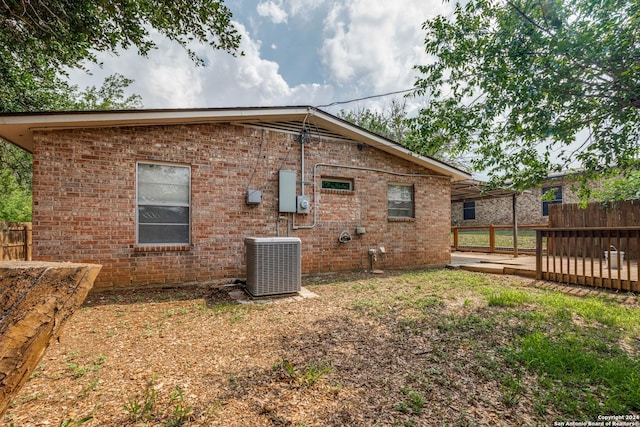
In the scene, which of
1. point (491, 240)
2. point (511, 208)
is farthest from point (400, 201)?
point (511, 208)

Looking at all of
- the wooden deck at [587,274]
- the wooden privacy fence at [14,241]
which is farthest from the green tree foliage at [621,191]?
the wooden privacy fence at [14,241]

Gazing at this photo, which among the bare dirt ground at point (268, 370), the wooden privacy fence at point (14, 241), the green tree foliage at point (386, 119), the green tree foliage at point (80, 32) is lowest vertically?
the bare dirt ground at point (268, 370)

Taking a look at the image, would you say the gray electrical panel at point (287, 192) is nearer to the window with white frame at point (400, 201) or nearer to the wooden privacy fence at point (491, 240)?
the window with white frame at point (400, 201)

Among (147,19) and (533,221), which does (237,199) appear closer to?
(147,19)

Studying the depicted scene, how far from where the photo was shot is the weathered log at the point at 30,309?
0.86m

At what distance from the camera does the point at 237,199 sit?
18.5ft

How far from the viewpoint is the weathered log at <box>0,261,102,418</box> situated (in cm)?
86

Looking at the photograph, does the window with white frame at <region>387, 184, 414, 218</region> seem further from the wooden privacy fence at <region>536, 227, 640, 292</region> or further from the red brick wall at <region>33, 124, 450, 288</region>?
the wooden privacy fence at <region>536, 227, 640, 292</region>

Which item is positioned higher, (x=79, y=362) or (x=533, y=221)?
(x=533, y=221)

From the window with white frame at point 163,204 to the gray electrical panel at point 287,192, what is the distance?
181 centimetres

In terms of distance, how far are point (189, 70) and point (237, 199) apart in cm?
347

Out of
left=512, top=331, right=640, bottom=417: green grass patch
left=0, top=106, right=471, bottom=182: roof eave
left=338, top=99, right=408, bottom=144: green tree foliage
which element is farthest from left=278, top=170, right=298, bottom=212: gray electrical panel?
left=338, top=99, right=408, bottom=144: green tree foliage

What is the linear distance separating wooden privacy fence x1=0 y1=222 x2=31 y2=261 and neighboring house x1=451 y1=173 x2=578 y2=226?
14.6 metres

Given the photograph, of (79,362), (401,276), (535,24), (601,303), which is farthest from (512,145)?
(79,362)
